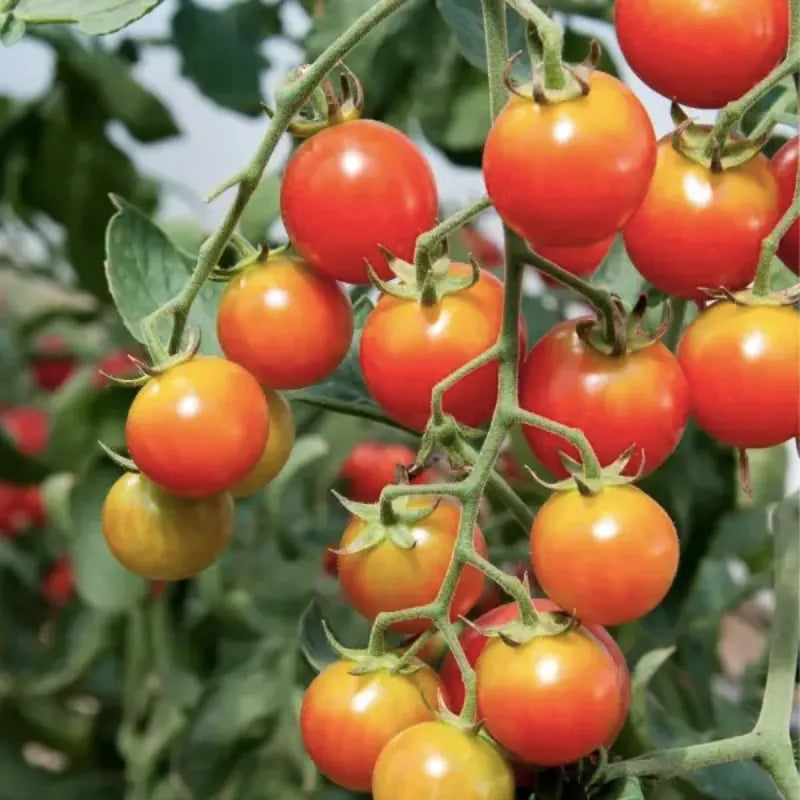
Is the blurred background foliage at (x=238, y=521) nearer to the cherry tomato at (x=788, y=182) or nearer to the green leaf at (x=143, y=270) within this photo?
the green leaf at (x=143, y=270)

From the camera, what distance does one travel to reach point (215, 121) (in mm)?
1954

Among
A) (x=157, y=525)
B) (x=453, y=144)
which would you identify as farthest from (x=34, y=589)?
(x=157, y=525)

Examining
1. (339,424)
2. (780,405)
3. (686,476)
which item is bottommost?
(339,424)

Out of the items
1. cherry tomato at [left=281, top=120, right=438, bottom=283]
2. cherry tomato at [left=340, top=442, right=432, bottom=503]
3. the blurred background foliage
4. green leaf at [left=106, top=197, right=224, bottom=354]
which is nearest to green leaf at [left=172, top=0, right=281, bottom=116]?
the blurred background foliage

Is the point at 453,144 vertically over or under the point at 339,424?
over

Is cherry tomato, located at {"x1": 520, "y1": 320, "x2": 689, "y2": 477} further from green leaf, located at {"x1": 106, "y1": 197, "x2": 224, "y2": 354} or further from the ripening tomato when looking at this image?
green leaf, located at {"x1": 106, "y1": 197, "x2": 224, "y2": 354}

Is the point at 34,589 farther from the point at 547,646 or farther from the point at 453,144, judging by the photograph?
the point at 547,646

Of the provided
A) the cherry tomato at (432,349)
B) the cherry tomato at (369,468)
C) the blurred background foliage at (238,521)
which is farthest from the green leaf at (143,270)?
the cherry tomato at (369,468)

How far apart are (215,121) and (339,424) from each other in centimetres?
108

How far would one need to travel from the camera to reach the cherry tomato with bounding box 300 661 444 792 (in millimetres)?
375

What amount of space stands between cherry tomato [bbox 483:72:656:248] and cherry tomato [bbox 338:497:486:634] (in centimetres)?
10

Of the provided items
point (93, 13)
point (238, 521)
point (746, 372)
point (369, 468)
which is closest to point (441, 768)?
point (746, 372)

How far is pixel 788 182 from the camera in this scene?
1.28 feet

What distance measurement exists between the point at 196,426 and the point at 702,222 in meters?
0.15
